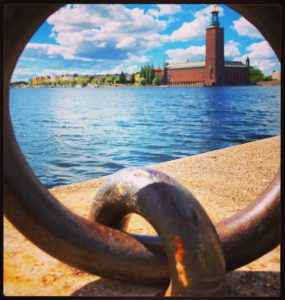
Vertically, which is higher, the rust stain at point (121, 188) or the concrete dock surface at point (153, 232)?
the rust stain at point (121, 188)

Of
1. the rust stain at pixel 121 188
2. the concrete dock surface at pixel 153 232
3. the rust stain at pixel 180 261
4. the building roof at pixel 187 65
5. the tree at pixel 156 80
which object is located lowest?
the concrete dock surface at pixel 153 232

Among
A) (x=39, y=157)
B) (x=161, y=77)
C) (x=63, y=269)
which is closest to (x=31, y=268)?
(x=63, y=269)

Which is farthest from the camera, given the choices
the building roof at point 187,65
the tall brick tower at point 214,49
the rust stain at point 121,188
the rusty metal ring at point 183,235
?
the building roof at point 187,65

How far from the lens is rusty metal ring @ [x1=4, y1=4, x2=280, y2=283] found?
2.72 metres

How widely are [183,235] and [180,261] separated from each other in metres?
0.16

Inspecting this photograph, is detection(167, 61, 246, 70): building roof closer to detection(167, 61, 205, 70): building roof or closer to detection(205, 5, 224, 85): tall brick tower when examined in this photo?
detection(167, 61, 205, 70): building roof

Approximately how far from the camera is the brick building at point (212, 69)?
101 m

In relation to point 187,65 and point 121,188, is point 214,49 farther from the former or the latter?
point 121,188

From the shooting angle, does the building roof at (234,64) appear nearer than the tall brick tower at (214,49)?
No

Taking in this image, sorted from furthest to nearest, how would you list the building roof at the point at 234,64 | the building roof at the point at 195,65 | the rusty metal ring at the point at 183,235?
the building roof at the point at 234,64 < the building roof at the point at 195,65 < the rusty metal ring at the point at 183,235

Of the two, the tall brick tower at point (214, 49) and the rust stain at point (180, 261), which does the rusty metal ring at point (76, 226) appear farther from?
the tall brick tower at point (214, 49)

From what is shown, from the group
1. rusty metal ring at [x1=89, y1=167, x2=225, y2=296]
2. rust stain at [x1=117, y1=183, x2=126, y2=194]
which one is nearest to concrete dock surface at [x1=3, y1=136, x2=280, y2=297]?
rusty metal ring at [x1=89, y1=167, x2=225, y2=296]

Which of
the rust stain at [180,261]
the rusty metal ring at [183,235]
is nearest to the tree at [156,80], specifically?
the rusty metal ring at [183,235]

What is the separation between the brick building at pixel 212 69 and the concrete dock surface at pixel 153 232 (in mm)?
96011
